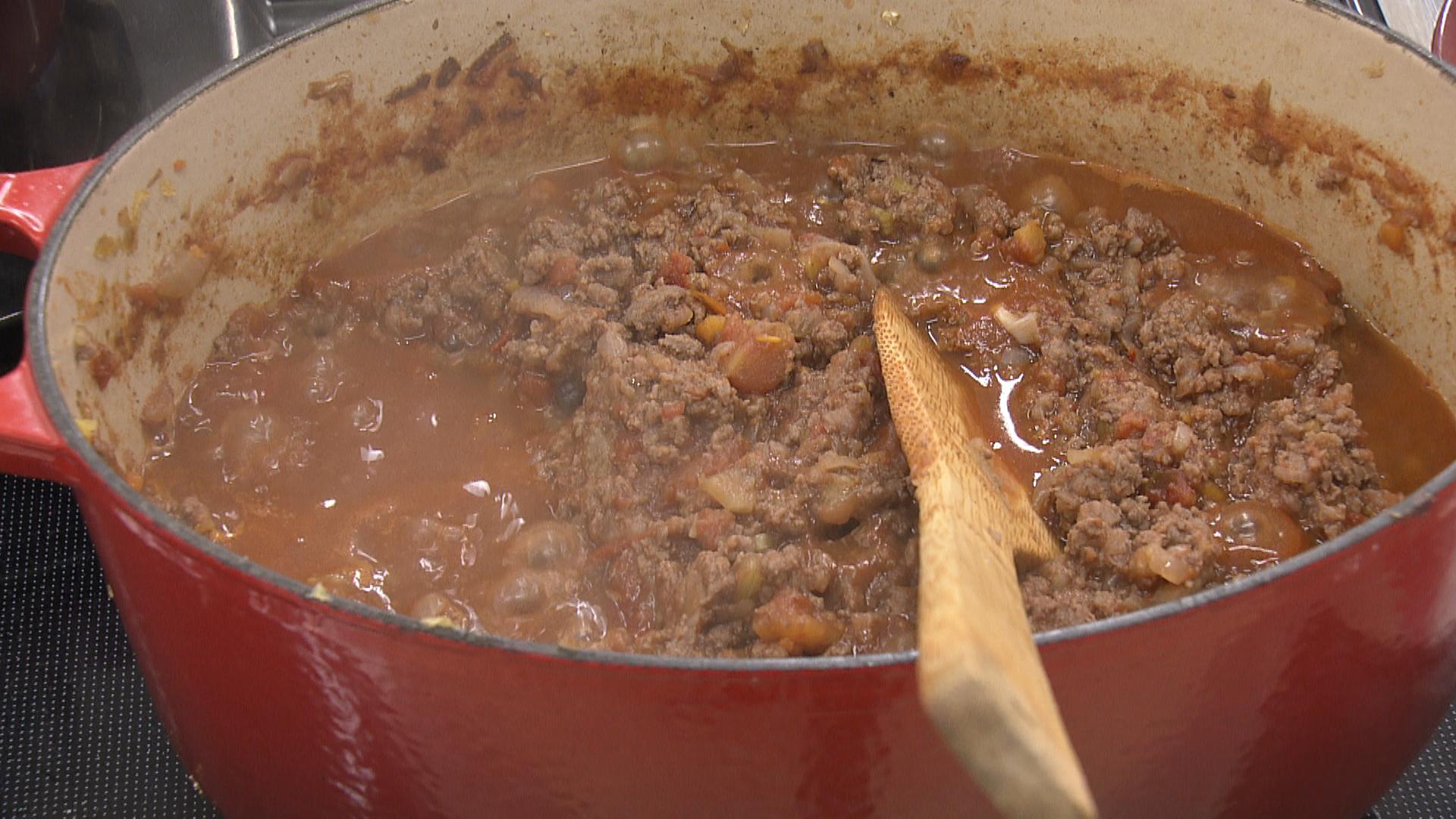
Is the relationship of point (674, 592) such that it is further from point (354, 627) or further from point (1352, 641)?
point (1352, 641)

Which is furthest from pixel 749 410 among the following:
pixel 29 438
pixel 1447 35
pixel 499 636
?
pixel 1447 35

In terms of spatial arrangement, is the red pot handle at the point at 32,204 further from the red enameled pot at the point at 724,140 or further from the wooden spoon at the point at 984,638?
the wooden spoon at the point at 984,638

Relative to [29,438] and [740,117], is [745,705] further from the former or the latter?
[740,117]

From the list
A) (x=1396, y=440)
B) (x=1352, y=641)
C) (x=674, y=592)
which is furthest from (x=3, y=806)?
(x=1396, y=440)

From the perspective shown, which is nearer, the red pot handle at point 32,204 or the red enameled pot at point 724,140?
the red enameled pot at point 724,140

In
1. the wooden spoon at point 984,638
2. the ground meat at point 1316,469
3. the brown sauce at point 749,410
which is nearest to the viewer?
the wooden spoon at point 984,638

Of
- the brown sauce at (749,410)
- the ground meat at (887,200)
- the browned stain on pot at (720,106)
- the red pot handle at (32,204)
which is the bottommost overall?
the brown sauce at (749,410)

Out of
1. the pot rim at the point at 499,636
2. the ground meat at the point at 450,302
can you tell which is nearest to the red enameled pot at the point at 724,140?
the pot rim at the point at 499,636
